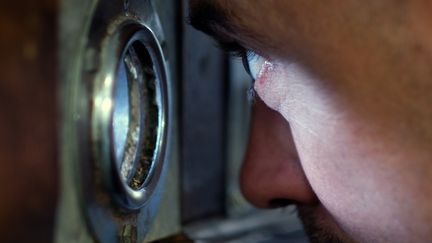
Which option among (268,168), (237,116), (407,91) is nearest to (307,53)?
(407,91)

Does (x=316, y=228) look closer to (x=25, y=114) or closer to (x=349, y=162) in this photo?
(x=349, y=162)

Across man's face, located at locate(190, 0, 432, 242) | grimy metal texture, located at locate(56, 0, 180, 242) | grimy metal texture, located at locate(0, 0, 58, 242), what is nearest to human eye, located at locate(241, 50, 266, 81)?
man's face, located at locate(190, 0, 432, 242)

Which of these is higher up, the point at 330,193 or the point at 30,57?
the point at 30,57

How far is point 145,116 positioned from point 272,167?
160 mm

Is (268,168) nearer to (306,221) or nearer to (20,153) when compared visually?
(306,221)

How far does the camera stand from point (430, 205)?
0.60 meters

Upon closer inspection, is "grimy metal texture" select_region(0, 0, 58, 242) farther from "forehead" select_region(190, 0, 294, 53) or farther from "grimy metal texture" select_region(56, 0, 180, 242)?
"forehead" select_region(190, 0, 294, 53)

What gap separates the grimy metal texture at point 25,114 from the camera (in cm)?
45

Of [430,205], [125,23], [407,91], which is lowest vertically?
[430,205]

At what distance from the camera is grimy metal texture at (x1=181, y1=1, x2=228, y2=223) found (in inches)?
33.4

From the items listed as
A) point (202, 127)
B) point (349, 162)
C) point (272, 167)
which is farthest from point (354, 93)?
point (202, 127)

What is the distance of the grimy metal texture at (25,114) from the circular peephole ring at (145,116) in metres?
0.19

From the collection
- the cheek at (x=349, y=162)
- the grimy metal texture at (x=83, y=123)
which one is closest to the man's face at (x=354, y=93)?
the cheek at (x=349, y=162)

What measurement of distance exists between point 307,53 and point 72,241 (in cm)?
26
